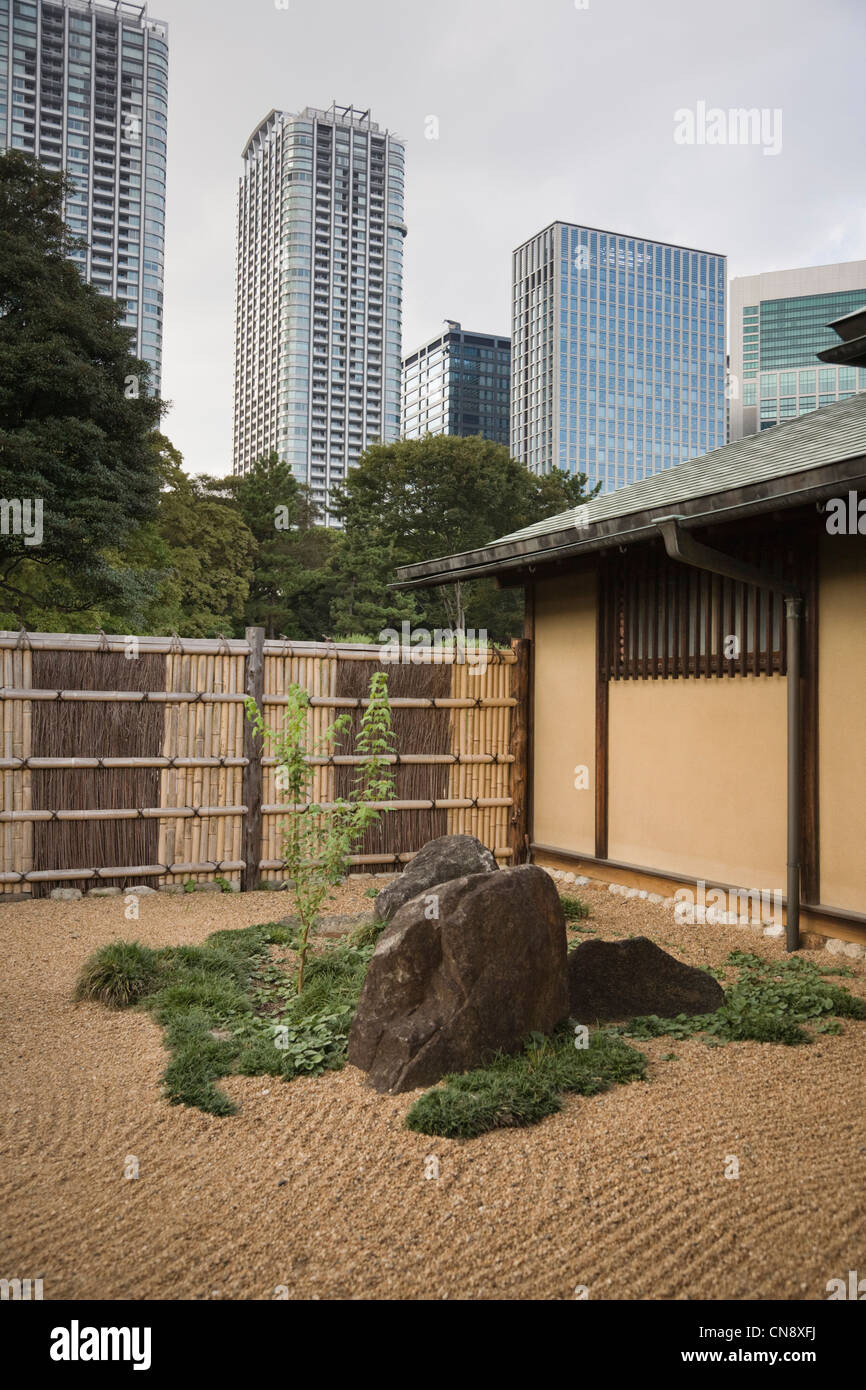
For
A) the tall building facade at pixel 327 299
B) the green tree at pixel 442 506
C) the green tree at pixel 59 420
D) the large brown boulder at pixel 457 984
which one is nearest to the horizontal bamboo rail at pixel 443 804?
the large brown boulder at pixel 457 984

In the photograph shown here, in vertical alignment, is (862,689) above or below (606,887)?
above

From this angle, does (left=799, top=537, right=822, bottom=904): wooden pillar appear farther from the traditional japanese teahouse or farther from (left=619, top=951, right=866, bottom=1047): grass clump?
(left=619, top=951, right=866, bottom=1047): grass clump

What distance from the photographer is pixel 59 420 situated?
54.1 feet

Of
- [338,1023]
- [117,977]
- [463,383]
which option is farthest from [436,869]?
[463,383]

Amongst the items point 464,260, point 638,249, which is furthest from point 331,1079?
point 638,249

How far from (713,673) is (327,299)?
9646cm

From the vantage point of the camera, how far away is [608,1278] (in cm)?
242

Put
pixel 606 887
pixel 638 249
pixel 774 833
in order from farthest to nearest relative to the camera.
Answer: pixel 638 249, pixel 606 887, pixel 774 833

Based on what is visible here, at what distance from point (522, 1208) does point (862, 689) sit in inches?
179

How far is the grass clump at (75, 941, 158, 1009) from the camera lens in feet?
16.1

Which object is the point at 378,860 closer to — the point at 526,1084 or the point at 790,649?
the point at 790,649

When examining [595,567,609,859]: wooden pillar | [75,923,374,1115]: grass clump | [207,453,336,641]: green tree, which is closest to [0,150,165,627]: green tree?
[595,567,609,859]: wooden pillar

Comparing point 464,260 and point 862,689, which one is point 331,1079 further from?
point 464,260
